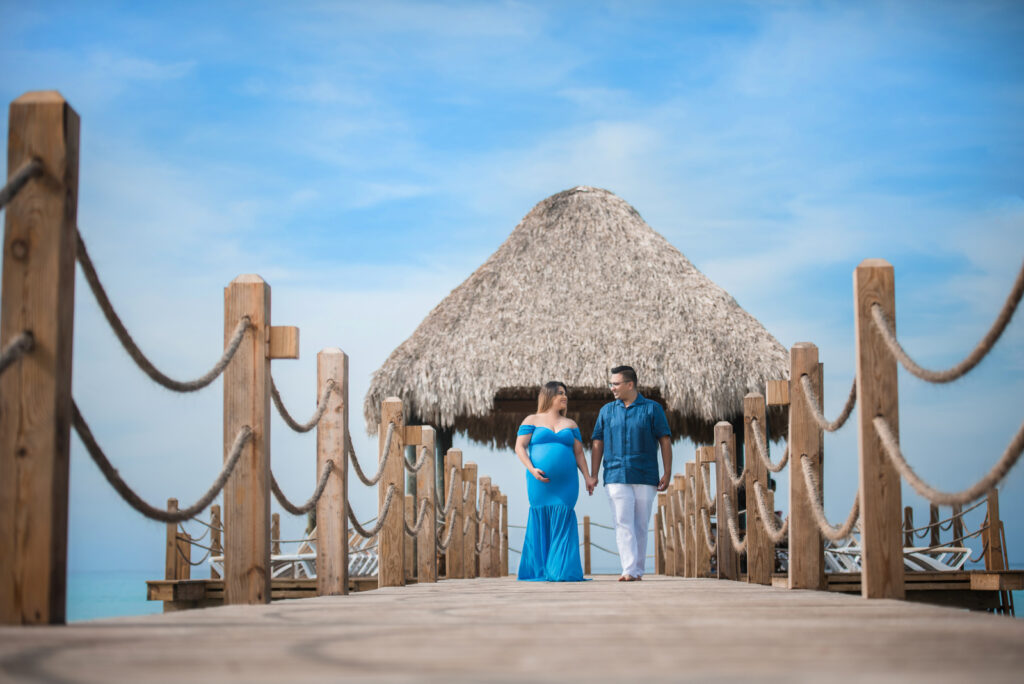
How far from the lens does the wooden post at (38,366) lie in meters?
3.00

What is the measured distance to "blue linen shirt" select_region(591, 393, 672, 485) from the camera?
826 centimetres

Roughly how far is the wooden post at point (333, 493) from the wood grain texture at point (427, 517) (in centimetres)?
253

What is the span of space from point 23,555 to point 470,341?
11566 millimetres

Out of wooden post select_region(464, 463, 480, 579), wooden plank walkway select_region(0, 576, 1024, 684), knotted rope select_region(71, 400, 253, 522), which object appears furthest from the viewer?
wooden post select_region(464, 463, 480, 579)

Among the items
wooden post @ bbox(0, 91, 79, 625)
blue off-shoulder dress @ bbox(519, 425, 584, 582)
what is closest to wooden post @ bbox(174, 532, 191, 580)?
blue off-shoulder dress @ bbox(519, 425, 584, 582)

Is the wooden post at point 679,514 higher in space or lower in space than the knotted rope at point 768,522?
lower

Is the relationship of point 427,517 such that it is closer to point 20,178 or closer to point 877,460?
point 877,460

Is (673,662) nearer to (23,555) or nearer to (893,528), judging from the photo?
(23,555)

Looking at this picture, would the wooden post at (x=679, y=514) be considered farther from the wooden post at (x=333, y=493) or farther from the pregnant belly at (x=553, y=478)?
the wooden post at (x=333, y=493)

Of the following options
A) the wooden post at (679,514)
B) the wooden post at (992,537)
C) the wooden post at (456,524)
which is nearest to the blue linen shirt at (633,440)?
the wooden post at (456,524)

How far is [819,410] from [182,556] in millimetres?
11426

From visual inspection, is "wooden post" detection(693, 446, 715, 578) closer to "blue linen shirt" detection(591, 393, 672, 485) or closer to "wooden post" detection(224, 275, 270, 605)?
"blue linen shirt" detection(591, 393, 672, 485)

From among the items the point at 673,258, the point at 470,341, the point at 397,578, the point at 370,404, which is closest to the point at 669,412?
the point at 673,258

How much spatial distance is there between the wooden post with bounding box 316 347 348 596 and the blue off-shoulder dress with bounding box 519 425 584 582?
2642mm
